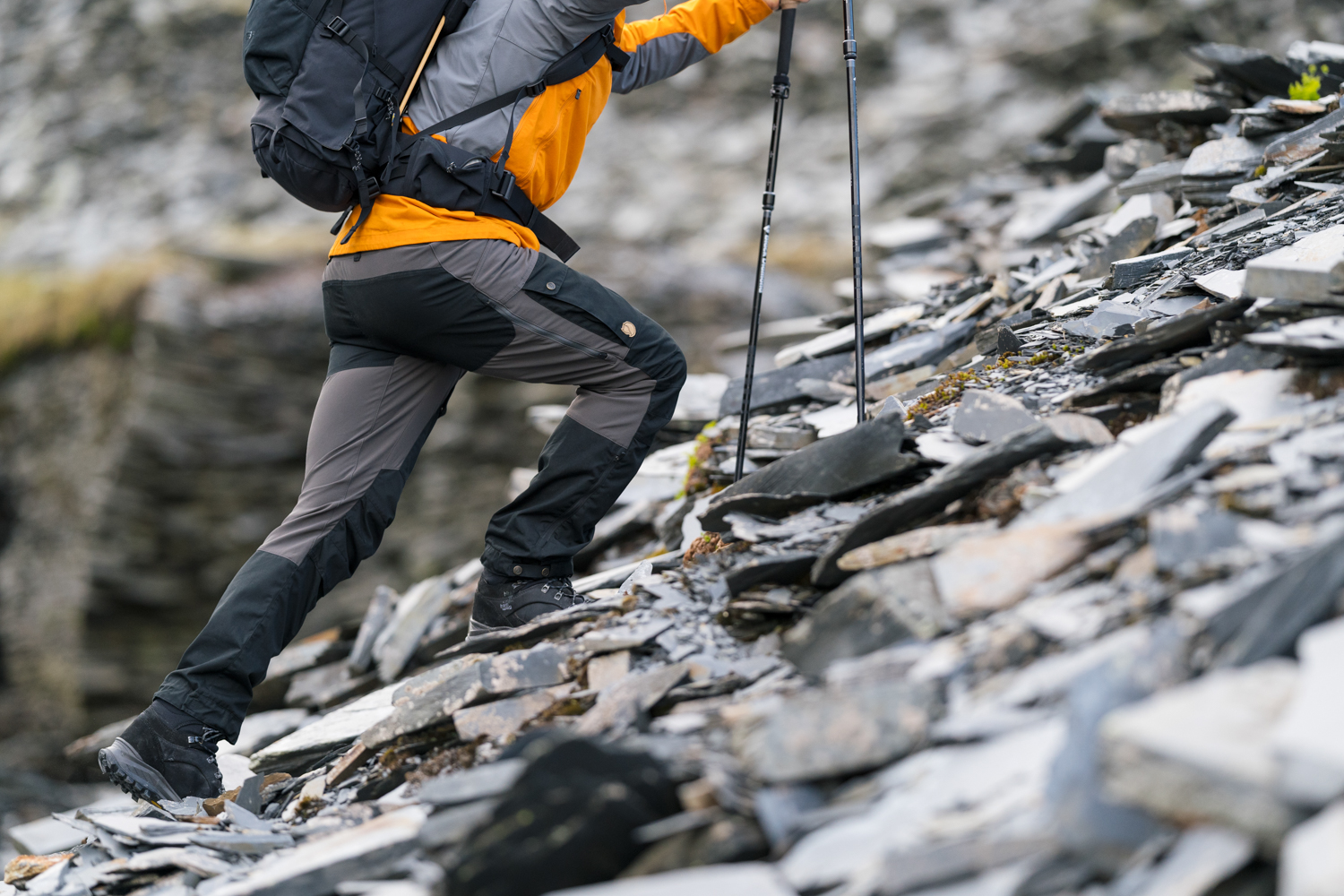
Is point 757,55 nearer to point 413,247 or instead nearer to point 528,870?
point 413,247

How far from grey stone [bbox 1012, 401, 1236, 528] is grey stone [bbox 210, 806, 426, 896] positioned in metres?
1.76

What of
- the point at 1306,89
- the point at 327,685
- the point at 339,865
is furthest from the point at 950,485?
the point at 1306,89

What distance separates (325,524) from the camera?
11.9 feet

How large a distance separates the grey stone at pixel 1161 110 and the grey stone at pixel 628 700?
554 centimetres

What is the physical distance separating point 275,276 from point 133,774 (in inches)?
530

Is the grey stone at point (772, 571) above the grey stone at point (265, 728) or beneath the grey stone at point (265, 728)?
above

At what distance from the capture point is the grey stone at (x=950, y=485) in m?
2.76

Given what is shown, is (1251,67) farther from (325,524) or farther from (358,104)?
(325,524)

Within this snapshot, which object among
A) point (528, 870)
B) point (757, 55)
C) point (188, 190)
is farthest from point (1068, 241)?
point (188, 190)

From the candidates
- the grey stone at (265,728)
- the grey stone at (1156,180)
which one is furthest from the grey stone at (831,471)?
the grey stone at (1156,180)

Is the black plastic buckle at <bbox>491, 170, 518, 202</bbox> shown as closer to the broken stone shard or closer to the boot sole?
the broken stone shard

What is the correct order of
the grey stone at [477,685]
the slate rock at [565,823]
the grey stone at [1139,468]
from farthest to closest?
the grey stone at [477,685]
the grey stone at [1139,468]
the slate rock at [565,823]

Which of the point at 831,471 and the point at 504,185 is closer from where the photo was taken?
the point at 831,471

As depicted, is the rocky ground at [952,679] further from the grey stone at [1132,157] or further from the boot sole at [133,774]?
the grey stone at [1132,157]
